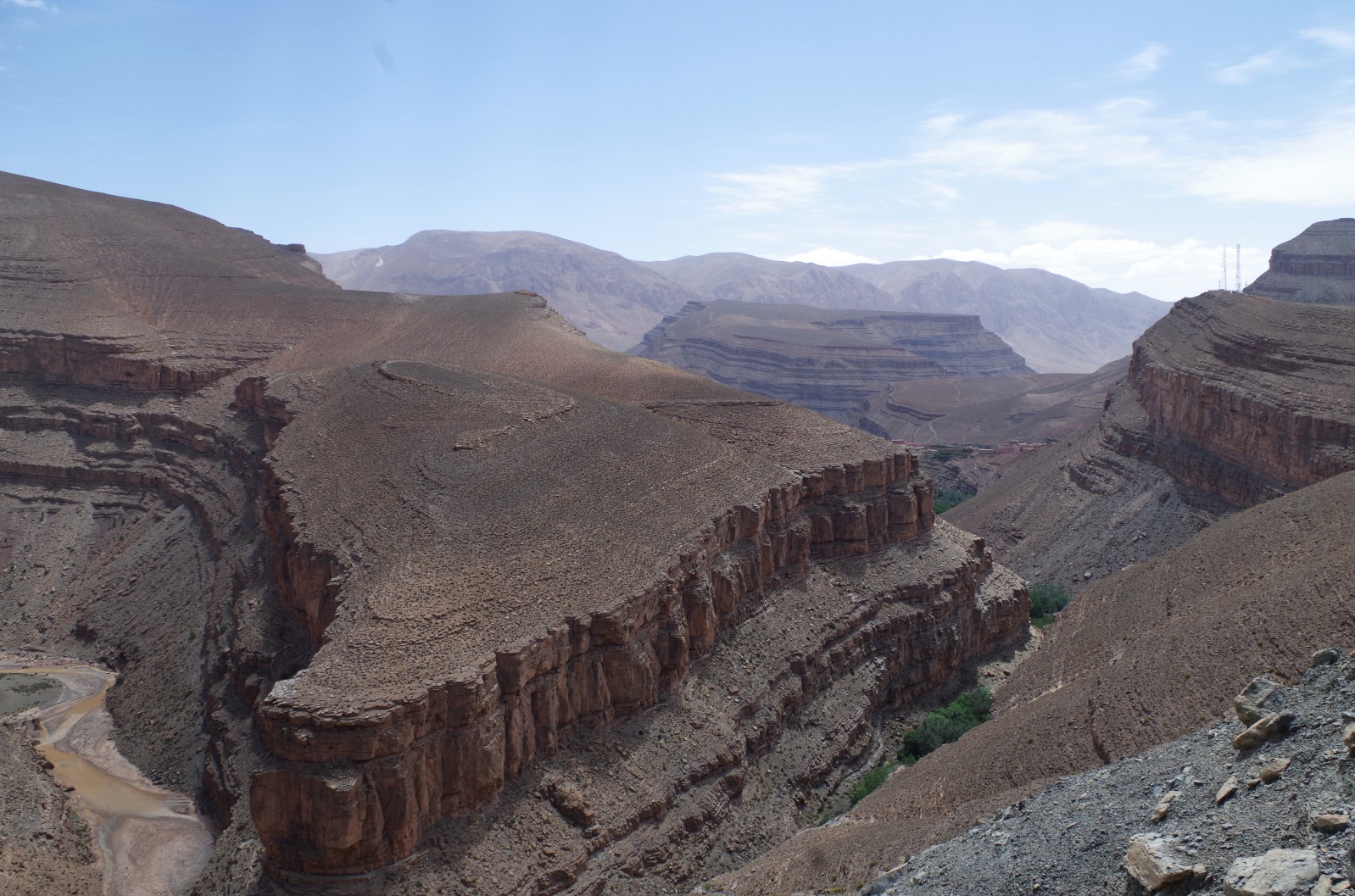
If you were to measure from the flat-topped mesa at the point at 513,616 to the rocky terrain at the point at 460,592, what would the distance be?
0.30 feet

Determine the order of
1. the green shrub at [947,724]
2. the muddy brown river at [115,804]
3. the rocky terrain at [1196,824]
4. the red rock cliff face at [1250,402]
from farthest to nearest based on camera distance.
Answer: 1. the red rock cliff face at [1250,402]
2. the green shrub at [947,724]
3. the muddy brown river at [115,804]
4. the rocky terrain at [1196,824]

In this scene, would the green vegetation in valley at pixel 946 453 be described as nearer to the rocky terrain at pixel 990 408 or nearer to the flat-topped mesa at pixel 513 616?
the rocky terrain at pixel 990 408

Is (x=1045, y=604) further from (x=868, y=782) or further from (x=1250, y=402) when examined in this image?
(x=868, y=782)

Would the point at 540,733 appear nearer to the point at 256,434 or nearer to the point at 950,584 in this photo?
the point at 950,584

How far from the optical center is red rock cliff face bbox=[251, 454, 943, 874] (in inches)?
968

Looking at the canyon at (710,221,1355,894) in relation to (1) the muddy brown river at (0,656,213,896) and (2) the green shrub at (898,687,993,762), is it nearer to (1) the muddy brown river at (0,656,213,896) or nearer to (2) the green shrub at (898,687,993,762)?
(2) the green shrub at (898,687,993,762)

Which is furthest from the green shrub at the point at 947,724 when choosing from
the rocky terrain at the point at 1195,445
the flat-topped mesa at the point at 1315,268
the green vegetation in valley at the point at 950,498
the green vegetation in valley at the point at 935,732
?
the flat-topped mesa at the point at 1315,268

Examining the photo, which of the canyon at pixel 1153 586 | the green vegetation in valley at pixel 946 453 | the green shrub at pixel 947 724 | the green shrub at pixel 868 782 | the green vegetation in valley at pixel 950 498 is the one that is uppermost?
the canyon at pixel 1153 586

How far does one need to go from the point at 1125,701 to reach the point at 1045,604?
28120 mm

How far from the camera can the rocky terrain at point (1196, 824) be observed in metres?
16.0

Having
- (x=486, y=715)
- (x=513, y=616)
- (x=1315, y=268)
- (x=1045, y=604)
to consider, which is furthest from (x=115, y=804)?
(x=1315, y=268)

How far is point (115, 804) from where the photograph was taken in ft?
115

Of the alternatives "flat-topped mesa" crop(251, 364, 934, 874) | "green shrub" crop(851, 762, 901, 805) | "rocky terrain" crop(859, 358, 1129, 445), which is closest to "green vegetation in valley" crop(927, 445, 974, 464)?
"rocky terrain" crop(859, 358, 1129, 445)

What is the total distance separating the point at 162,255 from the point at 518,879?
6507cm
